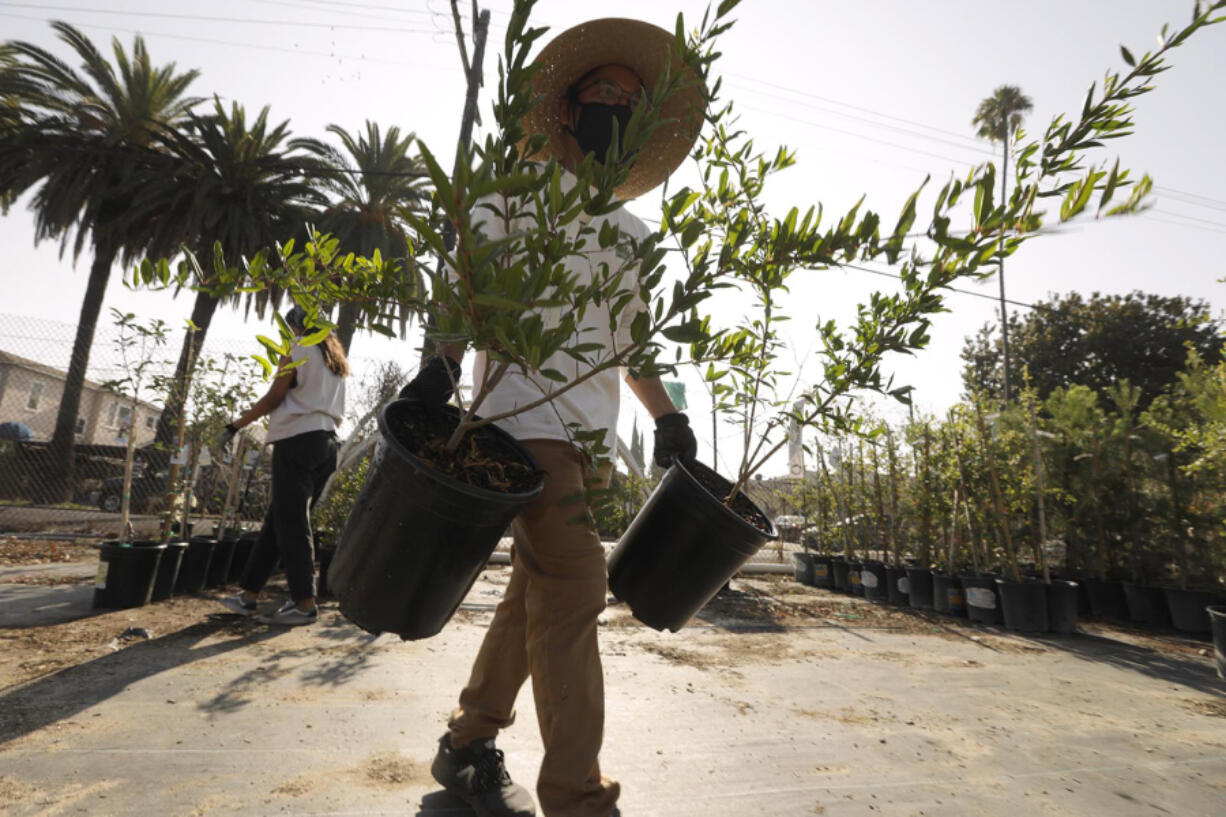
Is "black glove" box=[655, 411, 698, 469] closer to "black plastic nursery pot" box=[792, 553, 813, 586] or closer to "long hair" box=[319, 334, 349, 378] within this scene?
"long hair" box=[319, 334, 349, 378]

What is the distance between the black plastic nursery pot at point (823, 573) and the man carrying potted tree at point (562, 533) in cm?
578

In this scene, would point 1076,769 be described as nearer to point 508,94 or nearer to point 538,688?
point 538,688

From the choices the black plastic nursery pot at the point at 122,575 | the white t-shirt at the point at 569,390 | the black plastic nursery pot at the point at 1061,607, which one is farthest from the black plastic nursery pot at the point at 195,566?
the black plastic nursery pot at the point at 1061,607

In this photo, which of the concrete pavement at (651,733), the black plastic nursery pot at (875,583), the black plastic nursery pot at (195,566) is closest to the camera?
the concrete pavement at (651,733)

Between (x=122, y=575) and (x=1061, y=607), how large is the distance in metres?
6.35

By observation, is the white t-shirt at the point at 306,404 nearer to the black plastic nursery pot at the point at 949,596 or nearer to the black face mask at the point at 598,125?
the black face mask at the point at 598,125

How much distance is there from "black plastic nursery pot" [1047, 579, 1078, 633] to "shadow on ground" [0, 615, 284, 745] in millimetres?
5432

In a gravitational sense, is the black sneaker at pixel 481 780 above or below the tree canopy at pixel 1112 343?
below

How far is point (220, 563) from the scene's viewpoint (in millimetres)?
4262

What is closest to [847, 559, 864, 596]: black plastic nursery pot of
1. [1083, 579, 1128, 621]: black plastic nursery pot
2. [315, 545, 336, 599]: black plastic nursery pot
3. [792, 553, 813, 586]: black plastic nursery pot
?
[792, 553, 813, 586]: black plastic nursery pot

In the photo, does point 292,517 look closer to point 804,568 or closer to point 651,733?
point 651,733

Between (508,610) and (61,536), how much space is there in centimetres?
831

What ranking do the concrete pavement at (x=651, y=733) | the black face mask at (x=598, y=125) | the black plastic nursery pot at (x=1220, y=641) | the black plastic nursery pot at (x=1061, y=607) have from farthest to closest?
1. the black plastic nursery pot at (x=1061, y=607)
2. the black plastic nursery pot at (x=1220, y=641)
3. the black face mask at (x=598, y=125)
4. the concrete pavement at (x=651, y=733)

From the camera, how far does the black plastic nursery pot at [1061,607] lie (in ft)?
15.5
